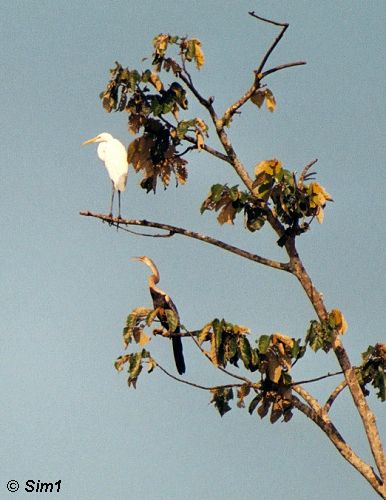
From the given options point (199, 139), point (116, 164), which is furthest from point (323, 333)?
point (116, 164)

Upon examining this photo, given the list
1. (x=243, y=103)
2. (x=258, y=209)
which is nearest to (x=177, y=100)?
(x=243, y=103)

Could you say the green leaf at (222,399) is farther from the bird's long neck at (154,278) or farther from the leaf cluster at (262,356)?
the bird's long neck at (154,278)

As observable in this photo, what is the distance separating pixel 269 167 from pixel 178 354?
2832mm

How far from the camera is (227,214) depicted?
10.5m

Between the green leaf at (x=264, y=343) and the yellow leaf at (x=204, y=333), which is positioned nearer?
the green leaf at (x=264, y=343)

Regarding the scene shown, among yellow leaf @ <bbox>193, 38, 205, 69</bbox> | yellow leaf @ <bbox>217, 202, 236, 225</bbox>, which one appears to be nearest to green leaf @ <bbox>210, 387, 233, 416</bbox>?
yellow leaf @ <bbox>217, 202, 236, 225</bbox>

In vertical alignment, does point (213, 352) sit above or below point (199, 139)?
below

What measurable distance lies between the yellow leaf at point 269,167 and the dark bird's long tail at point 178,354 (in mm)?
2614

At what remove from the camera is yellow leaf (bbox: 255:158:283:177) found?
10156 mm

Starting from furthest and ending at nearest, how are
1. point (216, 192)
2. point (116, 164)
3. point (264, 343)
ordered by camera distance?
point (116, 164)
point (216, 192)
point (264, 343)

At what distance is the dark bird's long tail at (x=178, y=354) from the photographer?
39.7ft

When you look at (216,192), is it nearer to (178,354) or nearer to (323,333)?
(323,333)

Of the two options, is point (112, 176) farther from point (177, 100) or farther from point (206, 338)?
point (206, 338)

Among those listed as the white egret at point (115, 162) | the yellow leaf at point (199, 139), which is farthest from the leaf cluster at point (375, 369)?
the white egret at point (115, 162)
